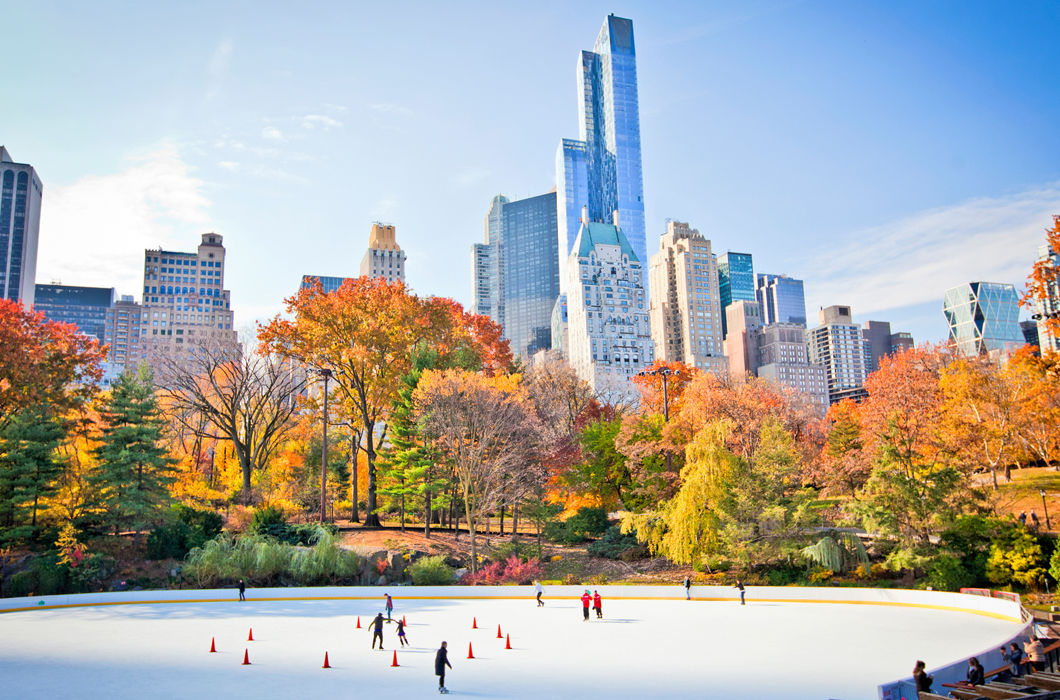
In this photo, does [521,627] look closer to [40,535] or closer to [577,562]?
[577,562]

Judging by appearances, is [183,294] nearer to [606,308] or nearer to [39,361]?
[606,308]

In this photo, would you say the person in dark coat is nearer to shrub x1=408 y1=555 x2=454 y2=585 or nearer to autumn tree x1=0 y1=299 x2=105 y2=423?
shrub x1=408 y1=555 x2=454 y2=585

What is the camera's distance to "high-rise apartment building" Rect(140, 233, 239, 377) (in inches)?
7028

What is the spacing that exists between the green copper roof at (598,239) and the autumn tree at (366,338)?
440 feet

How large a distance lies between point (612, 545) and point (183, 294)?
168m

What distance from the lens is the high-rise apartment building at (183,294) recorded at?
178500 millimetres

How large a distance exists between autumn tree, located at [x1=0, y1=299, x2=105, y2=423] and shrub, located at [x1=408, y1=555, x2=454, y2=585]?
2126 cm

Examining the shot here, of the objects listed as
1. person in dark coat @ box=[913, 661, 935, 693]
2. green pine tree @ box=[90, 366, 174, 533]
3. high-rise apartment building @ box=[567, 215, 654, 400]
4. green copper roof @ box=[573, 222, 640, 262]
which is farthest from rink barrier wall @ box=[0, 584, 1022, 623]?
green copper roof @ box=[573, 222, 640, 262]

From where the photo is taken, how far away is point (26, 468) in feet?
125

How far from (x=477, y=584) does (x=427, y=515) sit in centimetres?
812

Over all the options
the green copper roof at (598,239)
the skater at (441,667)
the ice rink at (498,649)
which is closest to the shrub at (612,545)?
Answer: the ice rink at (498,649)

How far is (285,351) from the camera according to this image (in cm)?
4778

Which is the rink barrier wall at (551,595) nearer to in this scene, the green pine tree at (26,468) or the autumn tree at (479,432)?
the autumn tree at (479,432)

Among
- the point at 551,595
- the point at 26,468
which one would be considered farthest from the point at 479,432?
the point at 26,468
